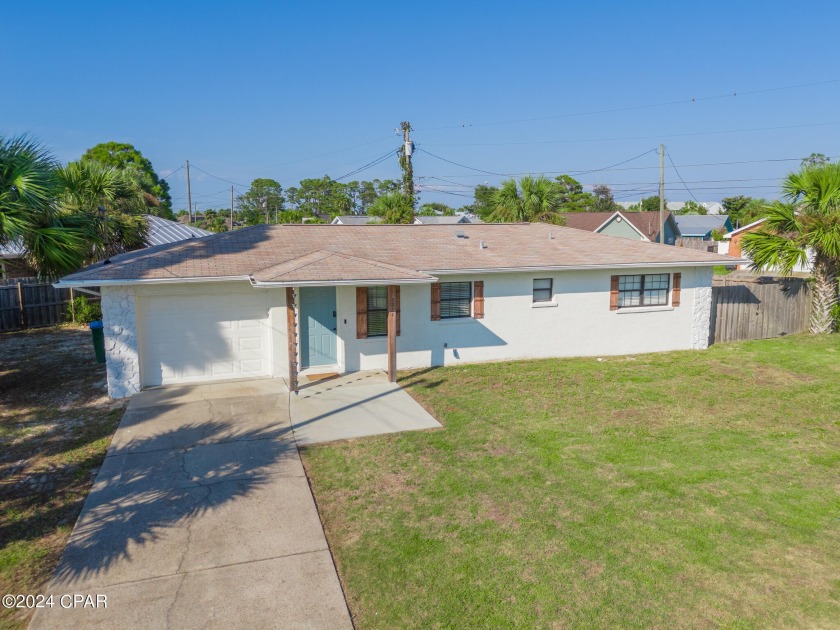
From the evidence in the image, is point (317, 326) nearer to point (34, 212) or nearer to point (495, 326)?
point (495, 326)

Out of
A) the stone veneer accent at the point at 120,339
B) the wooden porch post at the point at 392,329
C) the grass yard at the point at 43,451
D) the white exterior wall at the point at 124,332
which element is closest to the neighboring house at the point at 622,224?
the wooden porch post at the point at 392,329

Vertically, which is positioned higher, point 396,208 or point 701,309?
point 396,208

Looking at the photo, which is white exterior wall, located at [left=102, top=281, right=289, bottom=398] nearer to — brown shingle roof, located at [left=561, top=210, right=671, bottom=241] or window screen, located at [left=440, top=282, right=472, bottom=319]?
window screen, located at [left=440, top=282, right=472, bottom=319]

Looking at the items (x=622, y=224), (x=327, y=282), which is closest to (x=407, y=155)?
(x=622, y=224)

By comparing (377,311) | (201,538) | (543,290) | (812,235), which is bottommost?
(201,538)

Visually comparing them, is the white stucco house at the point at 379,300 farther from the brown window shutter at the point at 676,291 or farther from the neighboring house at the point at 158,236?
the neighboring house at the point at 158,236

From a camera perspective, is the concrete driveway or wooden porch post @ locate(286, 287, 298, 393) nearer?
the concrete driveway

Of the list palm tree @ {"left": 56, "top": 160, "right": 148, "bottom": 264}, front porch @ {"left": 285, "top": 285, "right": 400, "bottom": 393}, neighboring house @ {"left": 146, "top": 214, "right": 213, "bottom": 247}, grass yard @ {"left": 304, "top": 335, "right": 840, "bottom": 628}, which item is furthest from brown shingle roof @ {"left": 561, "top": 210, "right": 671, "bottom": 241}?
front porch @ {"left": 285, "top": 285, "right": 400, "bottom": 393}
